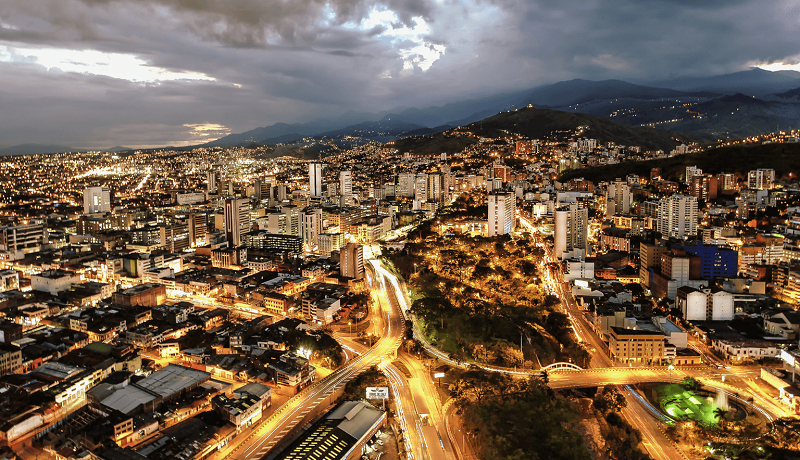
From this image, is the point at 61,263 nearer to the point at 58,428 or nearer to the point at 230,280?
the point at 230,280

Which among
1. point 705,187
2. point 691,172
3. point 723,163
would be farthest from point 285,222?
point 723,163

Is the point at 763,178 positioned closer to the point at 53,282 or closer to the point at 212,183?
the point at 53,282

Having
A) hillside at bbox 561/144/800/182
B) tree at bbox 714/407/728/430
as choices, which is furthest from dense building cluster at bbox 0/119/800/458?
tree at bbox 714/407/728/430

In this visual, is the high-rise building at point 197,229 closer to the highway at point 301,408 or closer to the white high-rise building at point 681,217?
the highway at point 301,408

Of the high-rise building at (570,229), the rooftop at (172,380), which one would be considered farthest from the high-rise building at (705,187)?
the rooftop at (172,380)

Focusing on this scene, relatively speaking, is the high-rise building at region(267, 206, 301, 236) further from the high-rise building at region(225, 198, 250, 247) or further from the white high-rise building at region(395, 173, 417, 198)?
the white high-rise building at region(395, 173, 417, 198)

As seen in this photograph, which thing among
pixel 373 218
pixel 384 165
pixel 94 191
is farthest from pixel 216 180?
pixel 373 218
